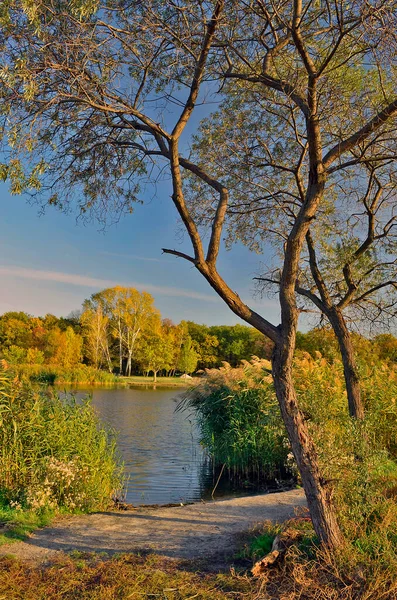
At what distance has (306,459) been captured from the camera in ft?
17.0

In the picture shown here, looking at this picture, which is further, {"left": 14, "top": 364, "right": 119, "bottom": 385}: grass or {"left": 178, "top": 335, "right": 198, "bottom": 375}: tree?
{"left": 178, "top": 335, "right": 198, "bottom": 375}: tree

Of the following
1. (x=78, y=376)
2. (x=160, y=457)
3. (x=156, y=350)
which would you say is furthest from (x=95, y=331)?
(x=160, y=457)

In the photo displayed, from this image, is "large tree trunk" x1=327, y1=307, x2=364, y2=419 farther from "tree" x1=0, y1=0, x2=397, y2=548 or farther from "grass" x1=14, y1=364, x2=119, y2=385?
"grass" x1=14, y1=364, x2=119, y2=385

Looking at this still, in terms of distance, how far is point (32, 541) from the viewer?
6.10 metres

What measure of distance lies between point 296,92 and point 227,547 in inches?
217

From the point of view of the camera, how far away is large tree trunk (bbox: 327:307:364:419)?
10.3 metres

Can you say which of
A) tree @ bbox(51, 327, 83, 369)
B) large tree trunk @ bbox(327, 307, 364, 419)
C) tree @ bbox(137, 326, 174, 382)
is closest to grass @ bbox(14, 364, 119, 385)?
tree @ bbox(51, 327, 83, 369)

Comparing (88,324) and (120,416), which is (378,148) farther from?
(88,324)

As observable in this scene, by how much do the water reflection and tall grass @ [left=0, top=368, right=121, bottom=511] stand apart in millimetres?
1642

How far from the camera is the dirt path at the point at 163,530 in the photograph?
581 centimetres

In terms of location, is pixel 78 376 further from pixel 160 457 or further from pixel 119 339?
pixel 160 457

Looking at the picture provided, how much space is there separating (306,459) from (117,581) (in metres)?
2.01

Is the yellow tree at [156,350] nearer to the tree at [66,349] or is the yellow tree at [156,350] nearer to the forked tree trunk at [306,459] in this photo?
the tree at [66,349]

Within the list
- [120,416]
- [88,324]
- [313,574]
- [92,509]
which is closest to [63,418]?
[92,509]
